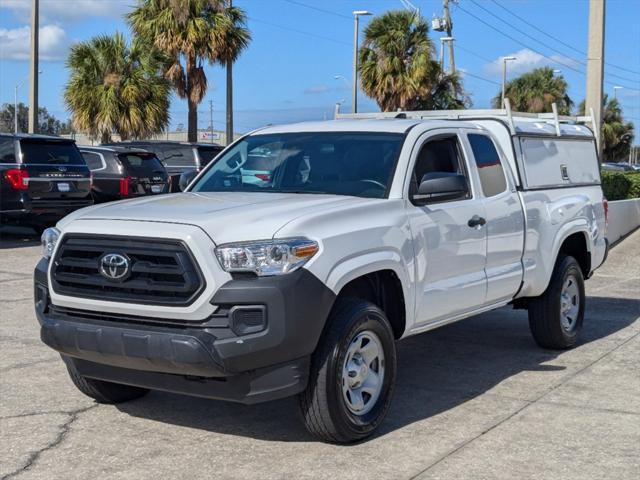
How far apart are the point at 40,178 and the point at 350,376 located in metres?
11.3

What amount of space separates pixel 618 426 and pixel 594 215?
315 centimetres

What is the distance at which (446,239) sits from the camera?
20.2 feet

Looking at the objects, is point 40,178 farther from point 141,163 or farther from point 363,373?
point 363,373

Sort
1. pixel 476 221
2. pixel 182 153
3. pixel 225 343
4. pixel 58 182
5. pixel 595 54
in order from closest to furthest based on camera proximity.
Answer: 1. pixel 225 343
2. pixel 476 221
3. pixel 58 182
4. pixel 595 54
5. pixel 182 153

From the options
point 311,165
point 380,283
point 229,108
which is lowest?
point 380,283

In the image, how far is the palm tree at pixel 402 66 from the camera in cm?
3594

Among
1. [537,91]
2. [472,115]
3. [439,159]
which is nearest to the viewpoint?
[439,159]

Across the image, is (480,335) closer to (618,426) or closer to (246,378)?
(618,426)

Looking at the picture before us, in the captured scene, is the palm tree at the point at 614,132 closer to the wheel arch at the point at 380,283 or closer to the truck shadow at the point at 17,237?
the truck shadow at the point at 17,237

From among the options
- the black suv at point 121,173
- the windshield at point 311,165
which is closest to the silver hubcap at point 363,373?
the windshield at point 311,165

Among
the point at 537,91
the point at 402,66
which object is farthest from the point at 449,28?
the point at 537,91

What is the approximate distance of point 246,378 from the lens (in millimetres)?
4867

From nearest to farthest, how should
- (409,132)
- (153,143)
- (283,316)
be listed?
1. (283,316)
2. (409,132)
3. (153,143)

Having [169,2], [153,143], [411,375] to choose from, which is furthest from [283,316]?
[169,2]
